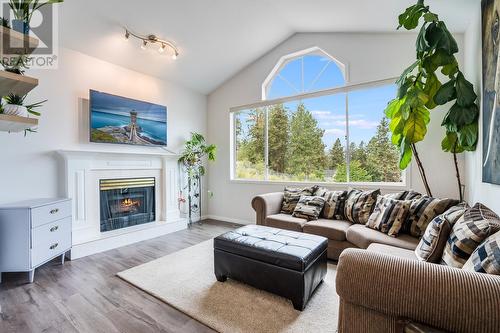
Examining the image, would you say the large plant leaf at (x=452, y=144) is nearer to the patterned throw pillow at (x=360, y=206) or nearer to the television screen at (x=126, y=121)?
the patterned throw pillow at (x=360, y=206)

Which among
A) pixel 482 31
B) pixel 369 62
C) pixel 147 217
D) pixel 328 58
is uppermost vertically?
Answer: pixel 328 58

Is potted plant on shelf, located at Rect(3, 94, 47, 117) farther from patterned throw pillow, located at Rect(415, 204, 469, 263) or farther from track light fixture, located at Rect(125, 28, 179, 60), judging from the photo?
patterned throw pillow, located at Rect(415, 204, 469, 263)

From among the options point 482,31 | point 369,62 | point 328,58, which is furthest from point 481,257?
point 328,58

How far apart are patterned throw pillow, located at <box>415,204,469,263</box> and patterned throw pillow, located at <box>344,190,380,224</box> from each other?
1.08 metres

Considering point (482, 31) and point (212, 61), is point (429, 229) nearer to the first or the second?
point (482, 31)

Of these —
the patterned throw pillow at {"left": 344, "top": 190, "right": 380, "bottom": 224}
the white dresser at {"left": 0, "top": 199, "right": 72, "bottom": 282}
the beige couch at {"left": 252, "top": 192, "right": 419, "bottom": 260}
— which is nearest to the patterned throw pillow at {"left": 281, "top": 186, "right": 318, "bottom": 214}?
the beige couch at {"left": 252, "top": 192, "right": 419, "bottom": 260}

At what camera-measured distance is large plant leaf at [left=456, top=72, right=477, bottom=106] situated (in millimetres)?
2102

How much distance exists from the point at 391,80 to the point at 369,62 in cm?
43

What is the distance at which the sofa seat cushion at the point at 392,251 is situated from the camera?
198 cm

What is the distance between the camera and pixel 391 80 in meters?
3.32

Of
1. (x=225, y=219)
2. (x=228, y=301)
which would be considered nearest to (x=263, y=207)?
(x=228, y=301)

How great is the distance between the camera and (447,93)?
2211 millimetres

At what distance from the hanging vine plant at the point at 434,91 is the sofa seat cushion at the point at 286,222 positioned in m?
1.48

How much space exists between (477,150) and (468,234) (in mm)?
1290
